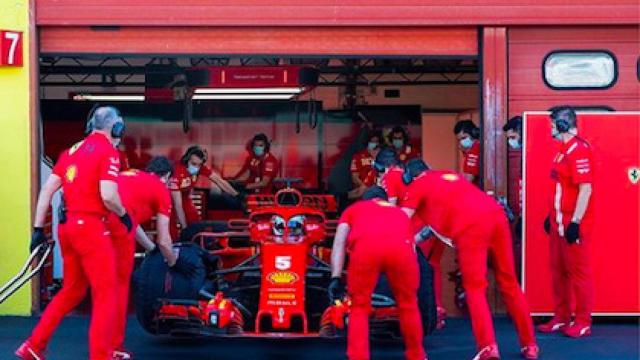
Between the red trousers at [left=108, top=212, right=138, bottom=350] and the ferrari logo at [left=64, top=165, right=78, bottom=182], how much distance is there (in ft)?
1.45

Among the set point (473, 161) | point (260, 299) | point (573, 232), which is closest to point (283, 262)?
point (260, 299)

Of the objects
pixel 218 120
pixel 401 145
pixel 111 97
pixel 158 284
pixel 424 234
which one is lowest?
pixel 158 284

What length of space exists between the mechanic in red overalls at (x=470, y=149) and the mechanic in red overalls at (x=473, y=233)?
9.63 feet

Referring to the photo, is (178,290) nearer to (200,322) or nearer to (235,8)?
(200,322)

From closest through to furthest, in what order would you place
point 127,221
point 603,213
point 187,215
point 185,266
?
point 127,221 < point 185,266 < point 603,213 < point 187,215

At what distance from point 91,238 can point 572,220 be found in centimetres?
392

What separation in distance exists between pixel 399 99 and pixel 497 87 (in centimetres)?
1131

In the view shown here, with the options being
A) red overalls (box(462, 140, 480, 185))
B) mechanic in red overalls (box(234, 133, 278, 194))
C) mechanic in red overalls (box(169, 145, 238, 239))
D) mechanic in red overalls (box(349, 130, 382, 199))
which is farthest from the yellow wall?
mechanic in red overalls (box(349, 130, 382, 199))

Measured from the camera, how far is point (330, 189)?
746 inches

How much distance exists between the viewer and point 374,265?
7.96m

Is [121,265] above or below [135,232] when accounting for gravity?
below

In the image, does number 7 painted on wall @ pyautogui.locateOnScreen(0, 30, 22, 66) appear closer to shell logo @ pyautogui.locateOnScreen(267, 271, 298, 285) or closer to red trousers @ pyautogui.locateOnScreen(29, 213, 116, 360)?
red trousers @ pyautogui.locateOnScreen(29, 213, 116, 360)

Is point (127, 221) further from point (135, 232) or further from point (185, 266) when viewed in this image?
point (185, 266)

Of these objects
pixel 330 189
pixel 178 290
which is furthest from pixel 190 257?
pixel 330 189
